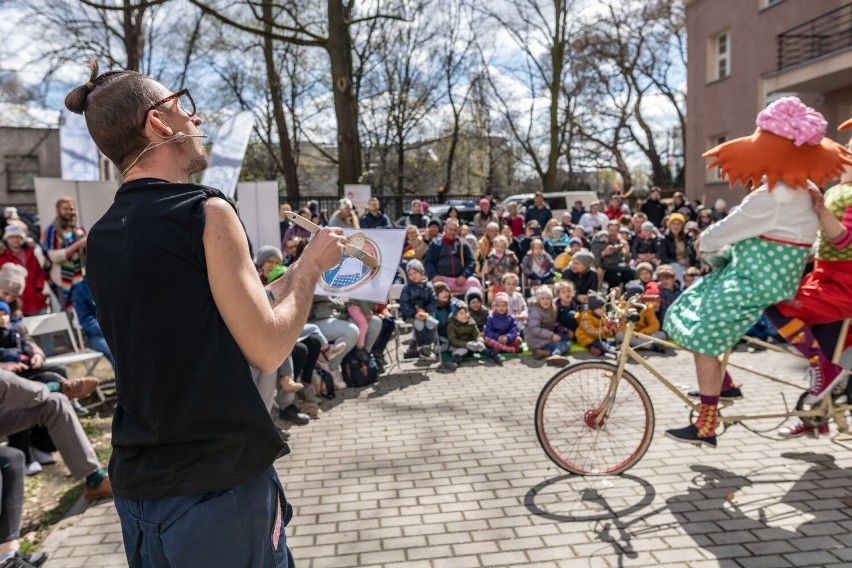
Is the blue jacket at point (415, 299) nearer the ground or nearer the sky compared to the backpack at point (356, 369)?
nearer the sky

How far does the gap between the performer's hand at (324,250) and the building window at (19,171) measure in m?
46.8

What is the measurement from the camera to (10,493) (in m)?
3.38

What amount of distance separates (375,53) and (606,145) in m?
14.4

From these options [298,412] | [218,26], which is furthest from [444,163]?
[298,412]

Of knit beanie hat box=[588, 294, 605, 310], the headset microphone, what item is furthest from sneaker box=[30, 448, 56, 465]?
knit beanie hat box=[588, 294, 605, 310]

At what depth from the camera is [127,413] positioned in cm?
171

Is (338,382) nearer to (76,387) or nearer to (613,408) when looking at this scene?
(76,387)

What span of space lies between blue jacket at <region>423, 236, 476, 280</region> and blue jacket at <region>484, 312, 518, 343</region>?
81.3 inches

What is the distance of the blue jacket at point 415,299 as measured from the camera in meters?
A: 8.55

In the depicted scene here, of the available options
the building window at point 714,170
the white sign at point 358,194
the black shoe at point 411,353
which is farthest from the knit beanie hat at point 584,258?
the building window at point 714,170

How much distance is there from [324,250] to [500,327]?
273 inches

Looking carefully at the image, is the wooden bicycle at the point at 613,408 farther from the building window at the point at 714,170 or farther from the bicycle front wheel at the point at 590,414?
the building window at the point at 714,170

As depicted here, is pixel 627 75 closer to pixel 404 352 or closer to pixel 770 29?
pixel 770 29

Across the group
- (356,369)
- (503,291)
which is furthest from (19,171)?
(356,369)
